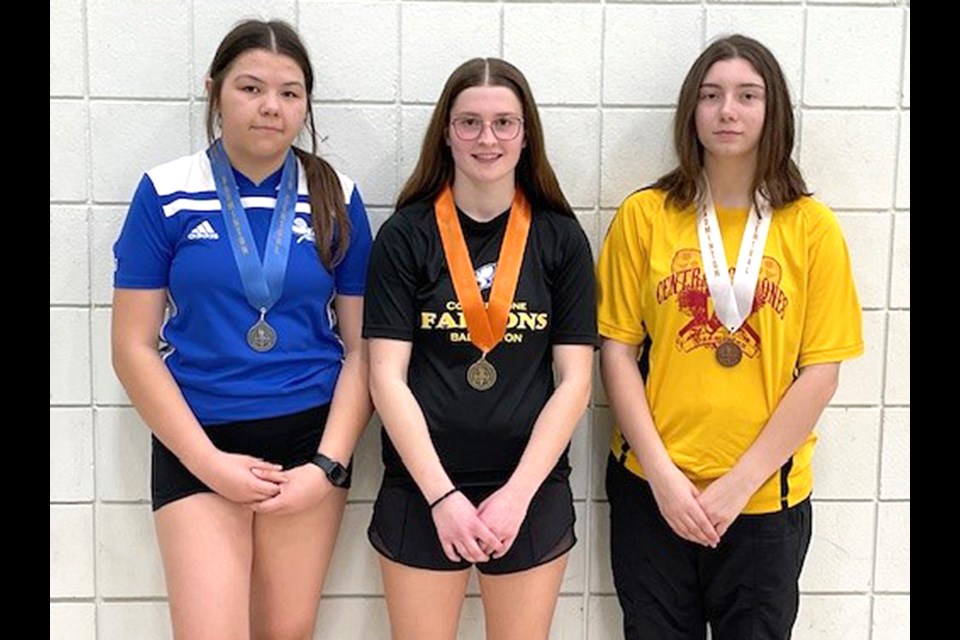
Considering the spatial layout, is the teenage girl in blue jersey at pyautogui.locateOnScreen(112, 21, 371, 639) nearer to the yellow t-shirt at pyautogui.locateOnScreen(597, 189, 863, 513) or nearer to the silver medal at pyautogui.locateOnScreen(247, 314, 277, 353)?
the silver medal at pyautogui.locateOnScreen(247, 314, 277, 353)

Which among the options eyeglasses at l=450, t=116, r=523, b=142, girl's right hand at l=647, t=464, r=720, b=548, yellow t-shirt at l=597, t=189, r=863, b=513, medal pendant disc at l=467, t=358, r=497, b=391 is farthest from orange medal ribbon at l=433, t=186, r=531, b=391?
girl's right hand at l=647, t=464, r=720, b=548

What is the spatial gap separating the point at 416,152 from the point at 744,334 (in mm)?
842

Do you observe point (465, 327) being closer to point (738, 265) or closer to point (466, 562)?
point (466, 562)

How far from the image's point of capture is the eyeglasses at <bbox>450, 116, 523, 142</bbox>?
6.49 ft

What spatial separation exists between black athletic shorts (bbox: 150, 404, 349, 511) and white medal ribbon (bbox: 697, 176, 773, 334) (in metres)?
0.86

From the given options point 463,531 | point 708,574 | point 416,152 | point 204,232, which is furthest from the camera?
point 416,152

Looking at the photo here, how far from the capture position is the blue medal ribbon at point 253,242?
2006 millimetres

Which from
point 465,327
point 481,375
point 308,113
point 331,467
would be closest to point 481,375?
point 481,375

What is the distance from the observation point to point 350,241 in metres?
2.11

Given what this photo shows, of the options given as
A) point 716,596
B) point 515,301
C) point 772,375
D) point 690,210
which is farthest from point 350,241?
point 716,596

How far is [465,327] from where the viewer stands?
200 cm

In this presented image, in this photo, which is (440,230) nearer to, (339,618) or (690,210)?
(690,210)

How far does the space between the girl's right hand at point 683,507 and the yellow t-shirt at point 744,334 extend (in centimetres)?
5

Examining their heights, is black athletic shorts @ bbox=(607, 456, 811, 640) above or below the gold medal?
below
